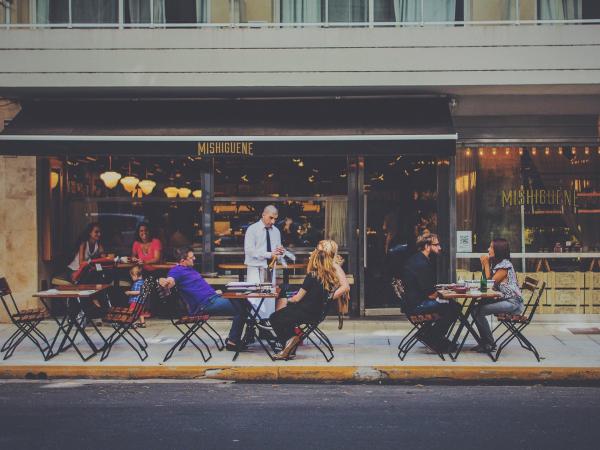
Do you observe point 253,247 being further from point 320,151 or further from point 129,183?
point 129,183

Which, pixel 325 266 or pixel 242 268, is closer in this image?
pixel 325 266

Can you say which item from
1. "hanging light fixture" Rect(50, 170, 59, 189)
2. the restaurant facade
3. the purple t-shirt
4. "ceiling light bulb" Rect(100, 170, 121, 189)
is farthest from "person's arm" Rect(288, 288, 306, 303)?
"hanging light fixture" Rect(50, 170, 59, 189)

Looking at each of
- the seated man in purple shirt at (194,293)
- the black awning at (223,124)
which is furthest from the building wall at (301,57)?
the seated man in purple shirt at (194,293)

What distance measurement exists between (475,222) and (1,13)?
819 centimetres

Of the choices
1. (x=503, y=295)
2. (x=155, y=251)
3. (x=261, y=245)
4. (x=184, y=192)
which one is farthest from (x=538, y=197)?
(x=155, y=251)

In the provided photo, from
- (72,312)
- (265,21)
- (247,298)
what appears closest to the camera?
(247,298)

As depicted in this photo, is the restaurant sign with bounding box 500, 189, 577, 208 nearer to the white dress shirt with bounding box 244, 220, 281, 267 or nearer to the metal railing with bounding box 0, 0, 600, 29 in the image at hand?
the metal railing with bounding box 0, 0, 600, 29

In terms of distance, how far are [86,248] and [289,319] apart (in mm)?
4591

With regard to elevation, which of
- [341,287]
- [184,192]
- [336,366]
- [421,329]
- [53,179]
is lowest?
[336,366]

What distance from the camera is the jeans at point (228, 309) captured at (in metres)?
9.14

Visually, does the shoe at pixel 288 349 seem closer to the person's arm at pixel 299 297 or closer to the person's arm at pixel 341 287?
the person's arm at pixel 299 297

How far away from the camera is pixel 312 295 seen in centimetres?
880

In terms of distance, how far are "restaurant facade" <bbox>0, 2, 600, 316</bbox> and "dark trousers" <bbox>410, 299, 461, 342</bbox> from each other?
2.57 metres

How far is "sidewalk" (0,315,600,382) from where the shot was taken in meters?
8.41
